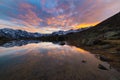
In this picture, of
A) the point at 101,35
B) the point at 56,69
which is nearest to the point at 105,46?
the point at 56,69

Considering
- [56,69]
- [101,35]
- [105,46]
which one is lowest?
[56,69]

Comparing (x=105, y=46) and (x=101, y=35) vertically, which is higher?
(x=101, y=35)

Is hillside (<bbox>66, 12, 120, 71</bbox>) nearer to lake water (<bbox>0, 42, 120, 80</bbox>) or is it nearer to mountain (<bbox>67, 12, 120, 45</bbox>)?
mountain (<bbox>67, 12, 120, 45</bbox>)

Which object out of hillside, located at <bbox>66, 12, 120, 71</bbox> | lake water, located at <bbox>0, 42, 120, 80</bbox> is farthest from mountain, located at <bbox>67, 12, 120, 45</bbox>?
lake water, located at <bbox>0, 42, 120, 80</bbox>

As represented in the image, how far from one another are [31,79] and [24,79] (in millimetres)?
914

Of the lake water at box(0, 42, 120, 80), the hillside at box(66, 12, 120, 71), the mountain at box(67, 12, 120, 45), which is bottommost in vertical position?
the lake water at box(0, 42, 120, 80)

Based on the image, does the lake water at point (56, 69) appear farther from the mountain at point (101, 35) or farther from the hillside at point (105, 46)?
the mountain at point (101, 35)

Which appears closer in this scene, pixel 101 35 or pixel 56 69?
pixel 56 69

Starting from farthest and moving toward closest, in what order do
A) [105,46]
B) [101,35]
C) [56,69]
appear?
[101,35] < [105,46] < [56,69]

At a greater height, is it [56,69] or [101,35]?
[101,35]

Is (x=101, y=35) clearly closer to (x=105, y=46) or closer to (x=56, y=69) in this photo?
(x=105, y=46)

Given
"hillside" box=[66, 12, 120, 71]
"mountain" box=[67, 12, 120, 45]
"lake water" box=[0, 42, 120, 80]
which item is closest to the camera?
"lake water" box=[0, 42, 120, 80]

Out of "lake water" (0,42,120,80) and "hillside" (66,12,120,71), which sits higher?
"hillside" (66,12,120,71)

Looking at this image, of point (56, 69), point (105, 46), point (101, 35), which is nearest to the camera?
point (56, 69)
